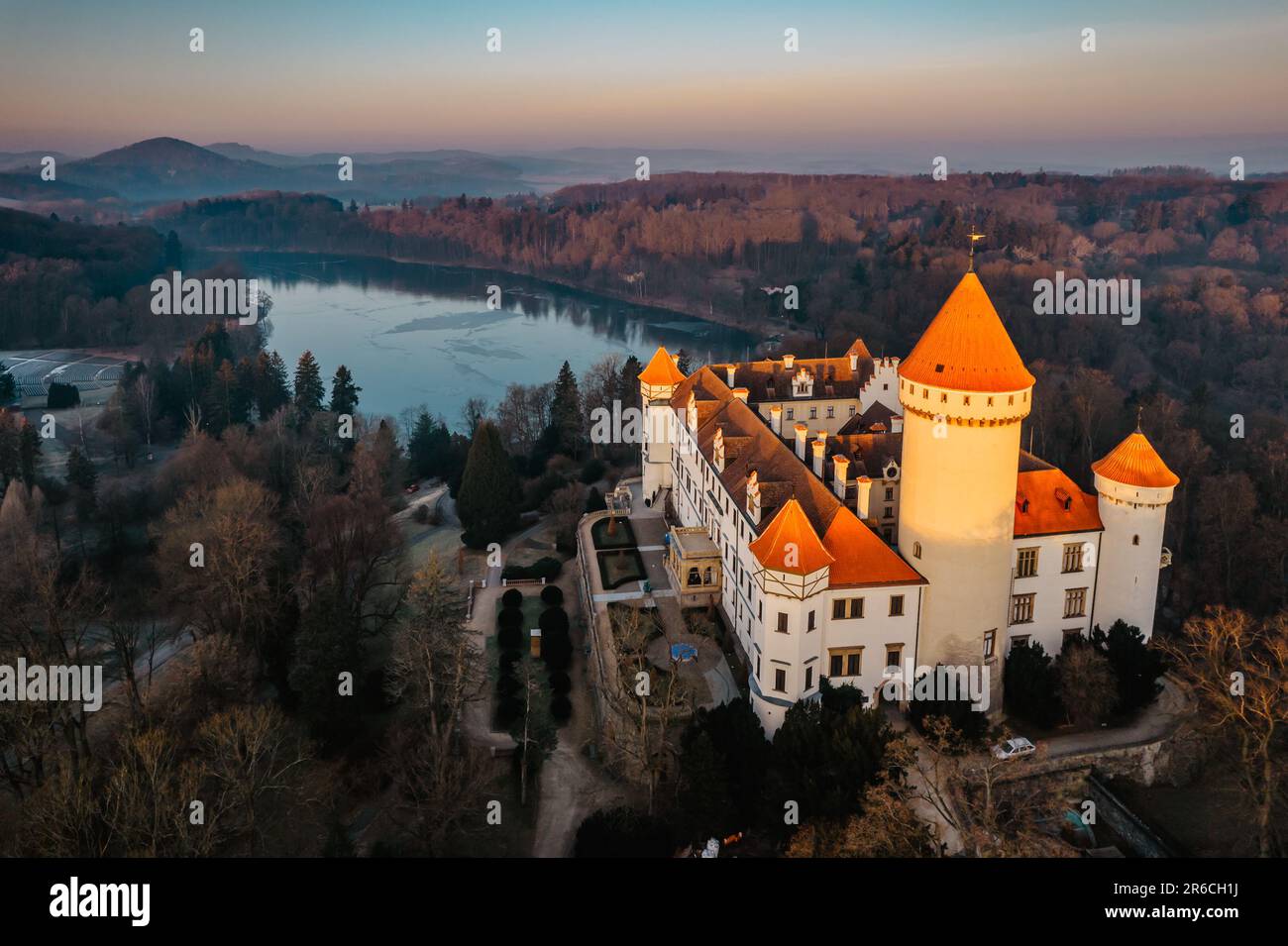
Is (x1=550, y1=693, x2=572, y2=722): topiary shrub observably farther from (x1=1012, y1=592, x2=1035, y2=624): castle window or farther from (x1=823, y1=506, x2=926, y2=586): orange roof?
(x1=1012, y1=592, x2=1035, y2=624): castle window

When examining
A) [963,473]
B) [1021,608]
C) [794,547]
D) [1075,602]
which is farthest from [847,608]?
[1075,602]

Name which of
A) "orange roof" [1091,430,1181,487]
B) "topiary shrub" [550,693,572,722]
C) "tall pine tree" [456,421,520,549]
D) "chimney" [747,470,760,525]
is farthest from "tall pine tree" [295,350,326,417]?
"orange roof" [1091,430,1181,487]

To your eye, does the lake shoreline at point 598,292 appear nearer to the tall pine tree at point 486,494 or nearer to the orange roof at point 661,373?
the orange roof at point 661,373

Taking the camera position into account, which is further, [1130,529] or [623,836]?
[1130,529]

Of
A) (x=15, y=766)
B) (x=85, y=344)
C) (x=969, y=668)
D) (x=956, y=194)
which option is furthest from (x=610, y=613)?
(x=956, y=194)

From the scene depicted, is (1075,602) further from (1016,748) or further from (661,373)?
(661,373)
